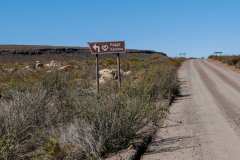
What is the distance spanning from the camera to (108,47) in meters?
19.4

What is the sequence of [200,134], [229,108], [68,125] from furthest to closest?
[229,108] → [200,134] → [68,125]

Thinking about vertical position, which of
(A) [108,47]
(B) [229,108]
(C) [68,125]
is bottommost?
(B) [229,108]

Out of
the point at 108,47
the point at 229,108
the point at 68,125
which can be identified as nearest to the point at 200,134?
the point at 68,125

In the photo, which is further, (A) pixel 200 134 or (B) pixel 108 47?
(B) pixel 108 47

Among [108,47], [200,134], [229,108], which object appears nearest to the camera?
[200,134]

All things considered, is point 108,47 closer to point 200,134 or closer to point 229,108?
point 229,108

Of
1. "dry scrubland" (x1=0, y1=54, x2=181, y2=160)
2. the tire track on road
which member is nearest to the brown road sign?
the tire track on road

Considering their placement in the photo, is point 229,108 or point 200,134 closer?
point 200,134

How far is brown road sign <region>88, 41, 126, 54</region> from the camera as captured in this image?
1925cm

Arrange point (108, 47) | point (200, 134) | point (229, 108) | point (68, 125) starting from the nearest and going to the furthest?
1. point (68, 125)
2. point (200, 134)
3. point (229, 108)
4. point (108, 47)

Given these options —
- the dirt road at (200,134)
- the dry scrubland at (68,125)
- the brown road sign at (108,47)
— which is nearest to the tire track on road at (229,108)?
the dirt road at (200,134)

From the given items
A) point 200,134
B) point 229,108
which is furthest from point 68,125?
point 229,108

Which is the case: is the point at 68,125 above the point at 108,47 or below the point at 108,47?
below

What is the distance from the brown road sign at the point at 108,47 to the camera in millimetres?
19250
